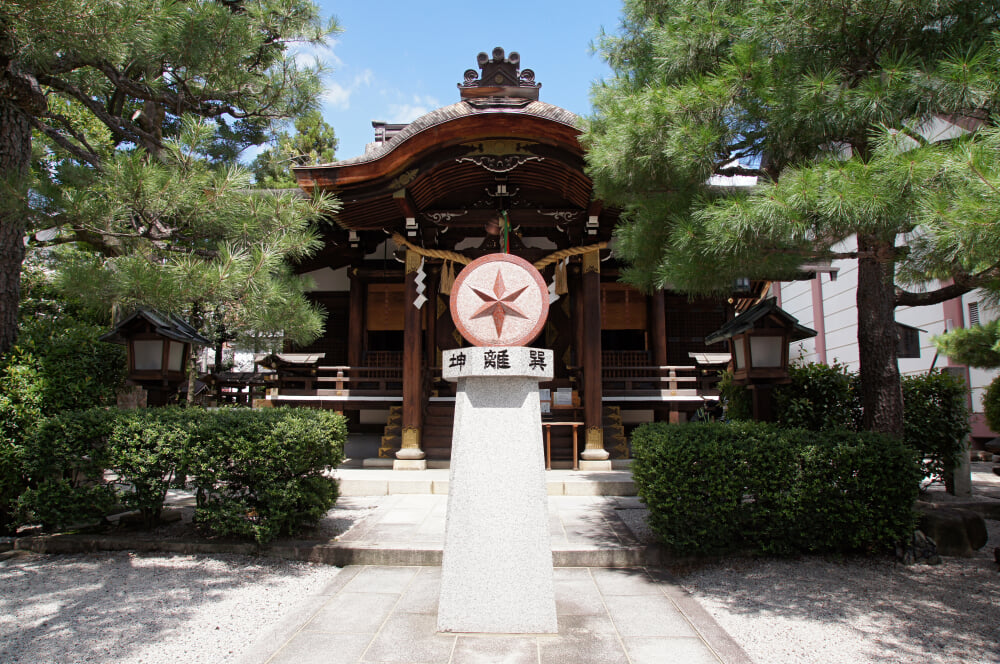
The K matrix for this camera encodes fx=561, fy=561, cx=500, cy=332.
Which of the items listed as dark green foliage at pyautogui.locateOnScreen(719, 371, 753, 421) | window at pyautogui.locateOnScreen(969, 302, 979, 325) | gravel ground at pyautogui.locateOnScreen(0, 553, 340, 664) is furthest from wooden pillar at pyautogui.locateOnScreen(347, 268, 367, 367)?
window at pyautogui.locateOnScreen(969, 302, 979, 325)

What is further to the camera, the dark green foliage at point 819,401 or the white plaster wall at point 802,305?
the white plaster wall at point 802,305

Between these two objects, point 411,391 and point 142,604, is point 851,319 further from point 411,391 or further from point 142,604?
point 142,604

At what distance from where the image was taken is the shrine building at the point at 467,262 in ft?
29.1

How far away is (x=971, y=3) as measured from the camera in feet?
13.6

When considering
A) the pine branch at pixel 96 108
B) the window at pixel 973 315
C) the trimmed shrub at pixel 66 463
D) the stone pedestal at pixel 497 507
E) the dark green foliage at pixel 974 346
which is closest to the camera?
the stone pedestal at pixel 497 507

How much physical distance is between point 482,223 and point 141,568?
7303 millimetres

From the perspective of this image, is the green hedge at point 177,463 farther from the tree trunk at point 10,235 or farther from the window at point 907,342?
the window at point 907,342

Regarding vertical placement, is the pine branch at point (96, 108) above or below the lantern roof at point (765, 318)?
above

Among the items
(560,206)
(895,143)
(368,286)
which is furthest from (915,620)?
(368,286)

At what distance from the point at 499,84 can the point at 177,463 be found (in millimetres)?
7023

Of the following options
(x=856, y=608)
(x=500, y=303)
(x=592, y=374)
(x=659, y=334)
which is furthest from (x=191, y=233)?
(x=659, y=334)

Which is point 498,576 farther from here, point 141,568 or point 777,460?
point 141,568

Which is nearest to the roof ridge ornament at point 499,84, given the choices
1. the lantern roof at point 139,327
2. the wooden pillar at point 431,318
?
the wooden pillar at point 431,318

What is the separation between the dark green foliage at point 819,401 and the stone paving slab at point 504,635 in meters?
3.21
